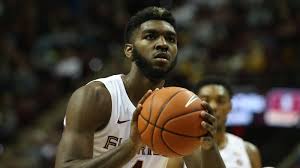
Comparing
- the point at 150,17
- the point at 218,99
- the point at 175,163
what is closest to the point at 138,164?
the point at 175,163

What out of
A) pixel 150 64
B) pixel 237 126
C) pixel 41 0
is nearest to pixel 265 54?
pixel 237 126

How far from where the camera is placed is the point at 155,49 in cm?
394

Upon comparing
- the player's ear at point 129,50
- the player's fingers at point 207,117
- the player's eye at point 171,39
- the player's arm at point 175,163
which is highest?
the player's eye at point 171,39

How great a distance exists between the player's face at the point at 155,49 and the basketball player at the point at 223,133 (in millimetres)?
1612

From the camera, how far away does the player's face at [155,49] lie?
3.92 m

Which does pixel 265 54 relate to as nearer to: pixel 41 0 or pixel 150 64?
pixel 41 0

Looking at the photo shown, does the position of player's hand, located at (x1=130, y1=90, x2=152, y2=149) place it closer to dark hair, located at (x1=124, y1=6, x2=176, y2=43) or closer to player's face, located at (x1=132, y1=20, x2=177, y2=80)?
player's face, located at (x1=132, y1=20, x2=177, y2=80)

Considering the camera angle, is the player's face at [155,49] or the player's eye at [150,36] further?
the player's eye at [150,36]

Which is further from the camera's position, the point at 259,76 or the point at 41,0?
the point at 41,0

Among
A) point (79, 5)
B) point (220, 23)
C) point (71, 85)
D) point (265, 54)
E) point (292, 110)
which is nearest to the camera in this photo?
point (292, 110)

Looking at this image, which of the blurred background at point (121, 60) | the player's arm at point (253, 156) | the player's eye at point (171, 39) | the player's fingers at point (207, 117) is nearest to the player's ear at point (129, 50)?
the player's eye at point (171, 39)

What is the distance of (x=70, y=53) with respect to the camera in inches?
496

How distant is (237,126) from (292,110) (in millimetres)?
869

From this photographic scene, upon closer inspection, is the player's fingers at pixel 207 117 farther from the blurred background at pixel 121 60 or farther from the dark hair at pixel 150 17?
the blurred background at pixel 121 60
